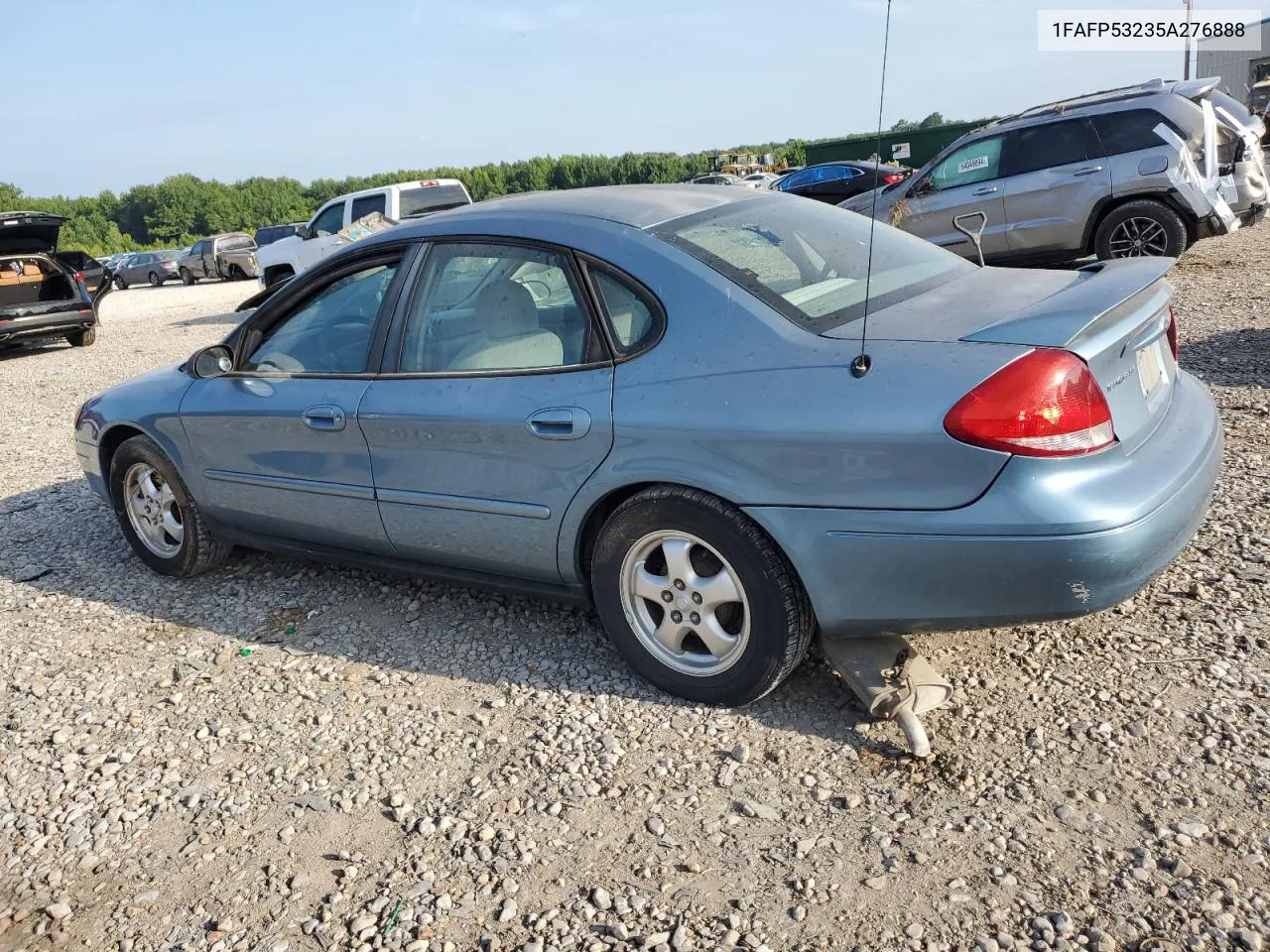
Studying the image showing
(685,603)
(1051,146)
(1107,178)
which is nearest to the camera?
(685,603)

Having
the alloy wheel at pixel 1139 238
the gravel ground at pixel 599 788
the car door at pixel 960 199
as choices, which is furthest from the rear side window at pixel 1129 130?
the gravel ground at pixel 599 788

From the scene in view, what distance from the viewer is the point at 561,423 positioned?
3.14 metres

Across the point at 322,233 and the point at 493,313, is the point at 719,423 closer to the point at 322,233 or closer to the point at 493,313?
the point at 493,313

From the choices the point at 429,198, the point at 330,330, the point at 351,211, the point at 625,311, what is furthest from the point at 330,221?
the point at 625,311

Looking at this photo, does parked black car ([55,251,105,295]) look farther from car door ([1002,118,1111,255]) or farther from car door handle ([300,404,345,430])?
car door handle ([300,404,345,430])

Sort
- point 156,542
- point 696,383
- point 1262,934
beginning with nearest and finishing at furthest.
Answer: point 1262,934, point 696,383, point 156,542

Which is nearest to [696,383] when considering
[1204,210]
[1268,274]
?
[1204,210]

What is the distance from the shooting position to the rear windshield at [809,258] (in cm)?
298

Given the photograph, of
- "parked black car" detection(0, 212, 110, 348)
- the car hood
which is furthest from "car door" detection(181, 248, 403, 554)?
"parked black car" detection(0, 212, 110, 348)

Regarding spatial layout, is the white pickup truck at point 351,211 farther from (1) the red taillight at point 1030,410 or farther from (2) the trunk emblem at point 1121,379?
(1) the red taillight at point 1030,410

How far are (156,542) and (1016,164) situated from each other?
9233 millimetres

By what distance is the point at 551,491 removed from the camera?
127 inches

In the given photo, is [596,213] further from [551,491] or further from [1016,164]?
[1016,164]

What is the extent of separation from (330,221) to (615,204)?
1402 cm
